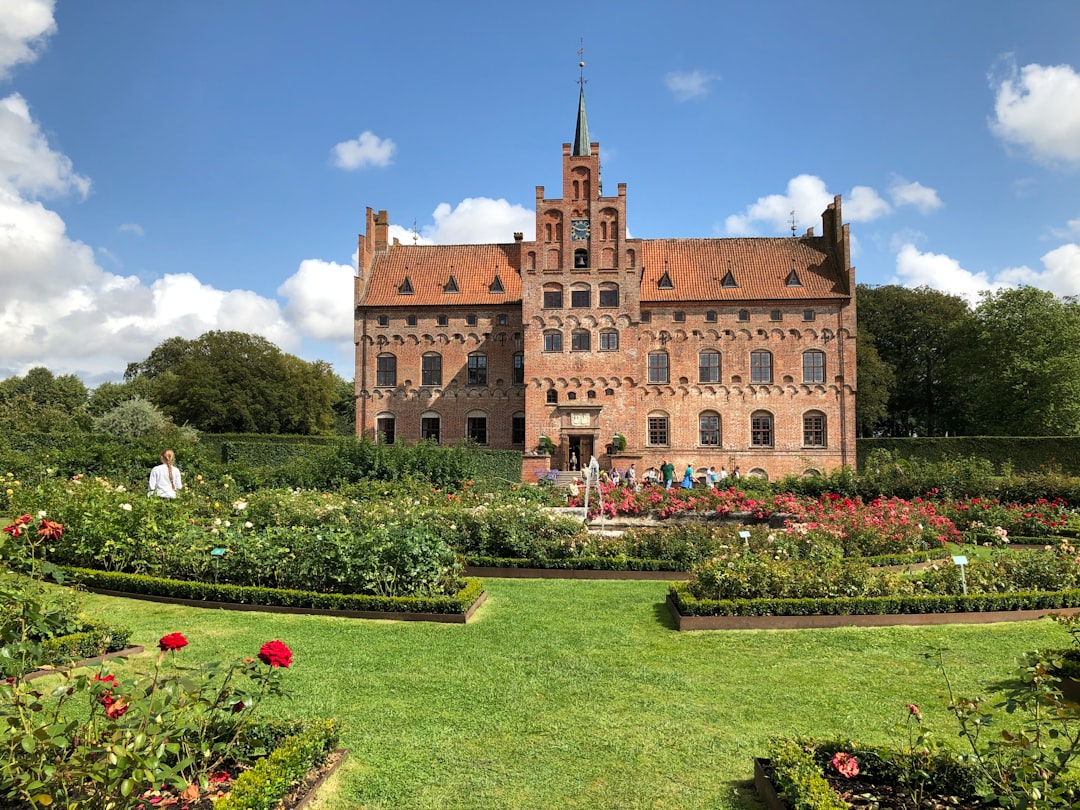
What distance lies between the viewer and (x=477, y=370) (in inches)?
1369

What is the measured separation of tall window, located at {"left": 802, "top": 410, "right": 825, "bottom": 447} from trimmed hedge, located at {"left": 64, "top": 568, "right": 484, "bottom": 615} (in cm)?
2682

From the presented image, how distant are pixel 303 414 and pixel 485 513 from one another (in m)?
40.6

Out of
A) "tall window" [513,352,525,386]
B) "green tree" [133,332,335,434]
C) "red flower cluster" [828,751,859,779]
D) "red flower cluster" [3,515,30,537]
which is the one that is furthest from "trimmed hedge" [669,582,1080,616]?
"green tree" [133,332,335,434]

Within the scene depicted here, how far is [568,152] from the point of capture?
3222 cm

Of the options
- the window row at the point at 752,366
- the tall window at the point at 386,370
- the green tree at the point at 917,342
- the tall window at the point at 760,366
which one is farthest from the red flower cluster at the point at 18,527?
the green tree at the point at 917,342

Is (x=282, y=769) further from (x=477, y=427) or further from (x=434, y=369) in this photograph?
(x=434, y=369)

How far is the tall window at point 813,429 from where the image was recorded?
32344 millimetres

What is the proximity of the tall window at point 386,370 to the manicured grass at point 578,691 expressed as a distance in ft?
87.5

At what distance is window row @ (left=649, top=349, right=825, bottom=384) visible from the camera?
32656 mm

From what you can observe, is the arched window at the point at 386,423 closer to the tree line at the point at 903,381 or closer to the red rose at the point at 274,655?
the tree line at the point at 903,381

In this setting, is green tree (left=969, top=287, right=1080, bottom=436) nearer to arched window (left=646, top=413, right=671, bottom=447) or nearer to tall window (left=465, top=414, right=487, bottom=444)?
arched window (left=646, top=413, right=671, bottom=447)

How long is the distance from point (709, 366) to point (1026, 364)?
17311 mm

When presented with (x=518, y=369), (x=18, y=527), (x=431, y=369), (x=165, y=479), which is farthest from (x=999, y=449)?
(x=18, y=527)

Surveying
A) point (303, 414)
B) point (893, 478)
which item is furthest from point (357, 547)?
point (303, 414)
